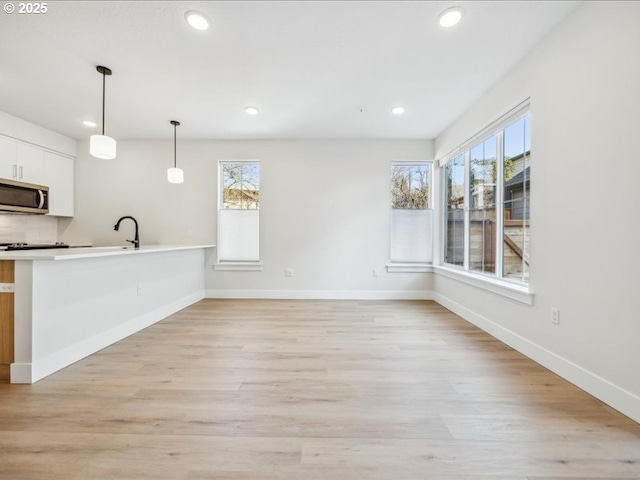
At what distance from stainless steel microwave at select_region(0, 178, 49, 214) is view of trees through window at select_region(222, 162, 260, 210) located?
8.31ft

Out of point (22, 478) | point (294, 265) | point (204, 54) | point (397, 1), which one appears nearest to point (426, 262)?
point (294, 265)

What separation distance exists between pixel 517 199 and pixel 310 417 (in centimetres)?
272

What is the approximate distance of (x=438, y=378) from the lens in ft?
7.04

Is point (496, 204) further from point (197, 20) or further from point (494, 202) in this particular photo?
point (197, 20)

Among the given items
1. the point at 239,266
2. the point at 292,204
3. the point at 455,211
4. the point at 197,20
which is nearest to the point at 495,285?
the point at 455,211

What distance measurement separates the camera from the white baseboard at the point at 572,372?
1.69 meters

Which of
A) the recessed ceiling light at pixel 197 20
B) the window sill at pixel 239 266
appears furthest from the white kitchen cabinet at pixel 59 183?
the recessed ceiling light at pixel 197 20

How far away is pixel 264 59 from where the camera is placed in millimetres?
2674

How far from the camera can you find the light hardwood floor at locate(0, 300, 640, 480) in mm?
1316

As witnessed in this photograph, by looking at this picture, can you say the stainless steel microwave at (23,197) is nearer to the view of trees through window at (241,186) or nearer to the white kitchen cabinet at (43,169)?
the white kitchen cabinet at (43,169)

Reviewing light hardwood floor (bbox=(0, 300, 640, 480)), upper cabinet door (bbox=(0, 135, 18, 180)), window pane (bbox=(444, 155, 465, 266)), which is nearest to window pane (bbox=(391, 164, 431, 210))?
window pane (bbox=(444, 155, 465, 266))

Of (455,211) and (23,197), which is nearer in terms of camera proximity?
(23,197)

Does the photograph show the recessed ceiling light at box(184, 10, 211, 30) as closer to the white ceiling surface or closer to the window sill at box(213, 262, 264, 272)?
the white ceiling surface

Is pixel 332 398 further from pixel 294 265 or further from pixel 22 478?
pixel 294 265
